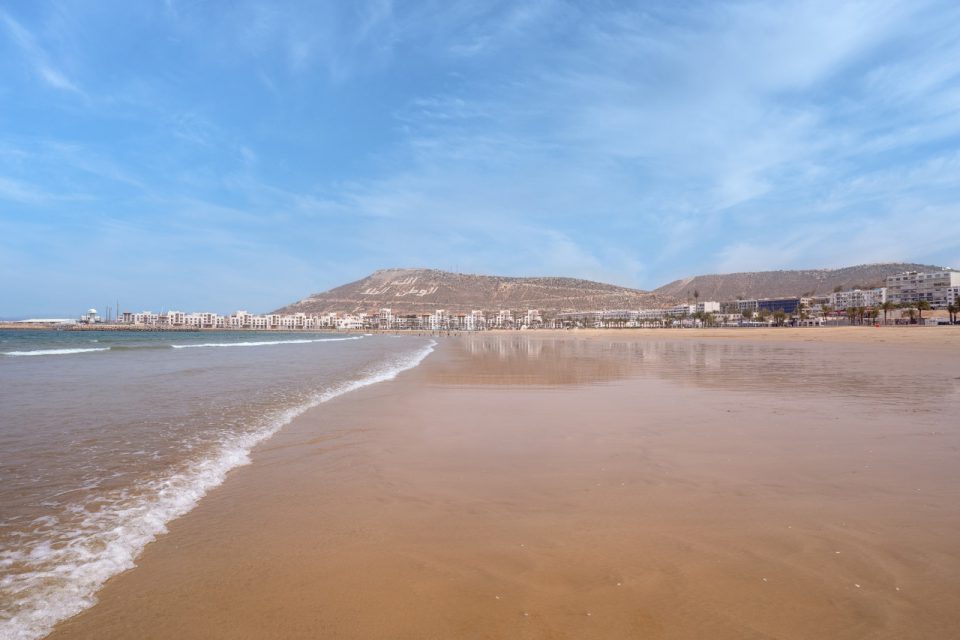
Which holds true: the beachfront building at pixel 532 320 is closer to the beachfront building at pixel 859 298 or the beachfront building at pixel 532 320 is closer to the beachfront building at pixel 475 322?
the beachfront building at pixel 475 322

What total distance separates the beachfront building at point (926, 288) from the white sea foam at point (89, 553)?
5449 inches

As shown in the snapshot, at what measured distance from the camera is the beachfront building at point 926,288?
369 ft

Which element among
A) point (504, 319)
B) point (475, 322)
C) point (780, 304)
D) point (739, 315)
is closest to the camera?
point (739, 315)

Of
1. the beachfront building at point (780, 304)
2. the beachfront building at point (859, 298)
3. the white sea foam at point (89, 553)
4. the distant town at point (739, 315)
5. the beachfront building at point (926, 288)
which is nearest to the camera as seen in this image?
the white sea foam at point (89, 553)

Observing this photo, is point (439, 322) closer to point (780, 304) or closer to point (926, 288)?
point (780, 304)

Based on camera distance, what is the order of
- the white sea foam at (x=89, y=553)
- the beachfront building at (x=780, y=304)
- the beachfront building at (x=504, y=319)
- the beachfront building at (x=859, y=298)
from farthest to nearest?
the beachfront building at (x=504, y=319), the beachfront building at (x=780, y=304), the beachfront building at (x=859, y=298), the white sea foam at (x=89, y=553)

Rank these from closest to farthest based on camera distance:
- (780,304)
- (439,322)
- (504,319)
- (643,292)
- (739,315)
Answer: (739,315)
(780,304)
(504,319)
(439,322)
(643,292)

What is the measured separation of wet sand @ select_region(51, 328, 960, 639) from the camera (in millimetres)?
2543

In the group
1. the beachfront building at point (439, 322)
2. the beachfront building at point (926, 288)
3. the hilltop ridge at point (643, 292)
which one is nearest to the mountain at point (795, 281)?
the hilltop ridge at point (643, 292)

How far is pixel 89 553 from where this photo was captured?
336cm

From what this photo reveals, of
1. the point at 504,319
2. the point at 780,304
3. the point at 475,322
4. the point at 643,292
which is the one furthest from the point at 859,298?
the point at 475,322

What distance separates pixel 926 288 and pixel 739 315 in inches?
1808

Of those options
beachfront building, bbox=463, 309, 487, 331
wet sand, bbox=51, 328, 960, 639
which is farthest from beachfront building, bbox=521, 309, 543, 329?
wet sand, bbox=51, 328, 960, 639

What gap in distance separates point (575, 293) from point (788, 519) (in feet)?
584
